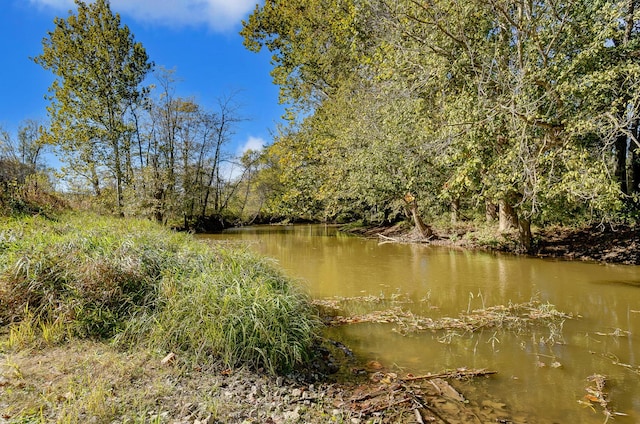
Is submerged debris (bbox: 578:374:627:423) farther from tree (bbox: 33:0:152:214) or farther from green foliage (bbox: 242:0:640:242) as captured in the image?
tree (bbox: 33:0:152:214)

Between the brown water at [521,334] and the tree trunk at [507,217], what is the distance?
2.31m

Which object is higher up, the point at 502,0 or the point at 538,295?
the point at 502,0

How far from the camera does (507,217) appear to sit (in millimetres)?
12758

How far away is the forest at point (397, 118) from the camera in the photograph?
7582 millimetres

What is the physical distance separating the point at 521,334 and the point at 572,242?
9.12 meters

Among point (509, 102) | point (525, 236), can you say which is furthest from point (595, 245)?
point (509, 102)

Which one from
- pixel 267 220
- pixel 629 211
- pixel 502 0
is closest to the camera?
pixel 502 0

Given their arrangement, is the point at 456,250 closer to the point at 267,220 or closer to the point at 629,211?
the point at 629,211

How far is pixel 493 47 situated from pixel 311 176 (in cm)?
1148

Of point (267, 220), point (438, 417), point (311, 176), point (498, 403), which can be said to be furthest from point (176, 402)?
point (267, 220)

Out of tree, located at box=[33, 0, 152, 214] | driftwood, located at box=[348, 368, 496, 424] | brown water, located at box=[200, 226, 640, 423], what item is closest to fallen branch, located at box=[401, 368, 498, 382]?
driftwood, located at box=[348, 368, 496, 424]

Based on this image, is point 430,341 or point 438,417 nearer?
point 438,417

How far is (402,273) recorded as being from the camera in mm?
9117

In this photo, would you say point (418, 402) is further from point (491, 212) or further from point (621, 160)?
point (621, 160)
